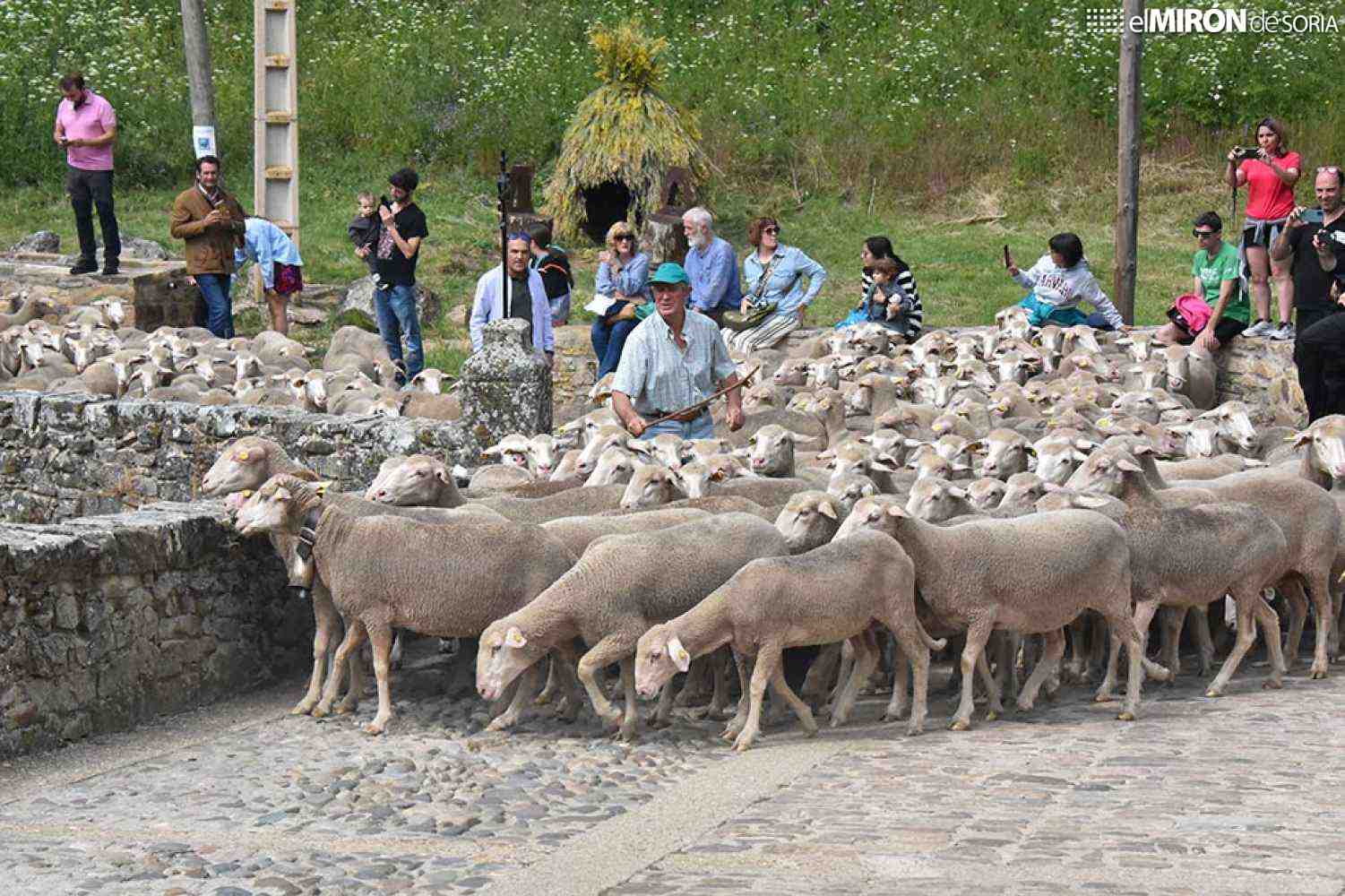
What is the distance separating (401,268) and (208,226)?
1862 mm

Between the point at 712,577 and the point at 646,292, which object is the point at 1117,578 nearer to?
the point at 712,577

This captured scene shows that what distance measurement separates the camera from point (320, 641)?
9.44 m

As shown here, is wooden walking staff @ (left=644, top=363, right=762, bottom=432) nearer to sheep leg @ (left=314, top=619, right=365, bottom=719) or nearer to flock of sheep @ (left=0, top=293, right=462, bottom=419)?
sheep leg @ (left=314, top=619, right=365, bottom=719)

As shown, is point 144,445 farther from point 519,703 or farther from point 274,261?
point 274,261

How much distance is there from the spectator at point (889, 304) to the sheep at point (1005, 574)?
29.7 feet

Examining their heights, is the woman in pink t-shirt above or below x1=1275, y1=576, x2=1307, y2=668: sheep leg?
above

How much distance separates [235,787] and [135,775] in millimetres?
513

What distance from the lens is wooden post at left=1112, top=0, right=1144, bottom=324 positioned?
60.7ft

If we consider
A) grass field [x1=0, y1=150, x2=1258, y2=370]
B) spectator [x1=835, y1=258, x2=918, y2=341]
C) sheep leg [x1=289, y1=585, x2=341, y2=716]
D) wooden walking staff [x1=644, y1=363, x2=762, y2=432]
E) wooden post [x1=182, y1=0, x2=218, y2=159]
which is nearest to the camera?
sheep leg [x1=289, y1=585, x2=341, y2=716]

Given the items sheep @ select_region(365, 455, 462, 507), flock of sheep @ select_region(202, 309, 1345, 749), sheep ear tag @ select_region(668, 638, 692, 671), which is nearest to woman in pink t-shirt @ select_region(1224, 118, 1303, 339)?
flock of sheep @ select_region(202, 309, 1345, 749)

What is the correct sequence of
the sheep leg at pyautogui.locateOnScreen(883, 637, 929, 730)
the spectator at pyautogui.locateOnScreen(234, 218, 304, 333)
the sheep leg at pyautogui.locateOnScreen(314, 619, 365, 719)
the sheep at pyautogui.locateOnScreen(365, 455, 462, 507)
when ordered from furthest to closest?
the spectator at pyautogui.locateOnScreen(234, 218, 304, 333), the sheep at pyautogui.locateOnScreen(365, 455, 462, 507), the sheep leg at pyautogui.locateOnScreen(314, 619, 365, 719), the sheep leg at pyautogui.locateOnScreen(883, 637, 929, 730)

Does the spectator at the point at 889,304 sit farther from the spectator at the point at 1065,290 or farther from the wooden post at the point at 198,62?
the wooden post at the point at 198,62

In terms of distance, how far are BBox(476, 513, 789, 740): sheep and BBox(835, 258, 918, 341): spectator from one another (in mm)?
9398

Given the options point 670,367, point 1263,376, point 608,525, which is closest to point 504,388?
point 670,367
